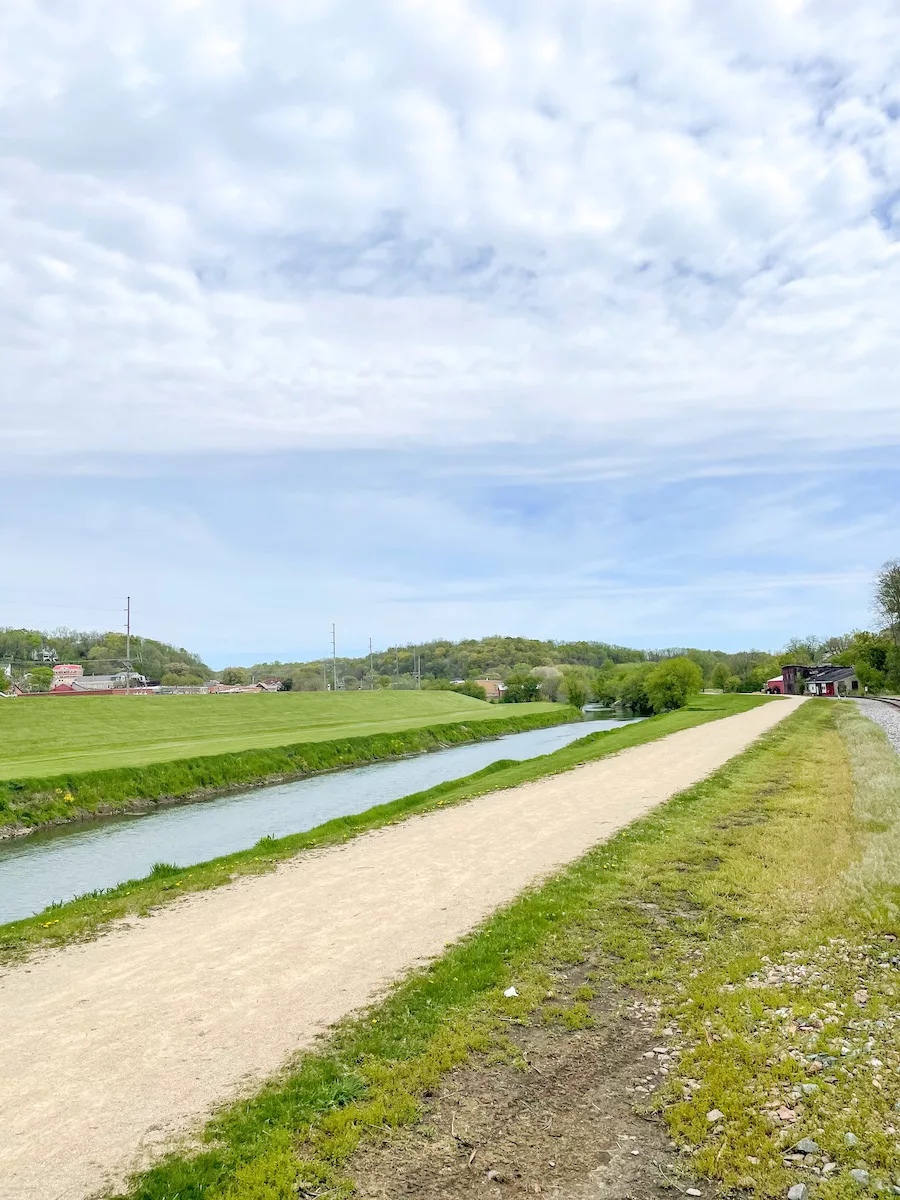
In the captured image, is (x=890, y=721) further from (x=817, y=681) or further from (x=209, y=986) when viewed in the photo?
(x=817, y=681)

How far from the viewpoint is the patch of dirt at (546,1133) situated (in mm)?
5332

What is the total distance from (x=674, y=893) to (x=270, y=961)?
6142 mm

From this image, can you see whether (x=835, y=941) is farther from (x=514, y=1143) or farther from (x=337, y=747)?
(x=337, y=747)

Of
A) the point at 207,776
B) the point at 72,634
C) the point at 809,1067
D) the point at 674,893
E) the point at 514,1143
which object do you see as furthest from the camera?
the point at 72,634

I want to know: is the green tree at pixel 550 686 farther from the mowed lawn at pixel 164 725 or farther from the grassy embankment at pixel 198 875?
the grassy embankment at pixel 198 875

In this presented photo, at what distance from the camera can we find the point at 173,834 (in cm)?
2398

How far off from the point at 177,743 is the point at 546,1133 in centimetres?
3944

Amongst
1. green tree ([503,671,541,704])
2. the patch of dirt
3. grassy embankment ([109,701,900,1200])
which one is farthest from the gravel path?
green tree ([503,671,541,704])

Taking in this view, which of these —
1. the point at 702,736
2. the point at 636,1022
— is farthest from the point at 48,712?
the point at 636,1022

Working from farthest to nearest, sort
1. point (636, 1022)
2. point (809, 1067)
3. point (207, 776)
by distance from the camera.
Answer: point (207, 776) < point (636, 1022) < point (809, 1067)

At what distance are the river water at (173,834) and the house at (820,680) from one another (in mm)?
88319

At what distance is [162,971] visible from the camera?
9406 mm

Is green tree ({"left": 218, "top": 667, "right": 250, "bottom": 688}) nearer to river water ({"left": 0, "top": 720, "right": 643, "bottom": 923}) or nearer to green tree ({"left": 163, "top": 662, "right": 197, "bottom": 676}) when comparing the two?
green tree ({"left": 163, "top": 662, "right": 197, "bottom": 676})

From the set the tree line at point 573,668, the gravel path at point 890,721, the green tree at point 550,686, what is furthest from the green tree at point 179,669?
the gravel path at point 890,721
